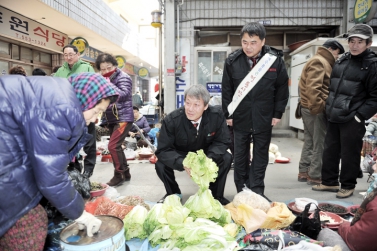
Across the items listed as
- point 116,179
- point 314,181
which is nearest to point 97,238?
point 116,179

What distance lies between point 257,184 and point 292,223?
101 centimetres

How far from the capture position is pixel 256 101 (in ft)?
12.3

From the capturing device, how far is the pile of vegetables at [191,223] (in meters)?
2.38

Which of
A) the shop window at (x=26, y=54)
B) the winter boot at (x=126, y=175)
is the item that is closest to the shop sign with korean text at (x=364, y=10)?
the winter boot at (x=126, y=175)

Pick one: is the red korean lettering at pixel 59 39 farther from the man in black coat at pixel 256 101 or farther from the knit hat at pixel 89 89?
the knit hat at pixel 89 89

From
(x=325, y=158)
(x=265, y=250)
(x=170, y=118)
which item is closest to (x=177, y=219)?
(x=265, y=250)

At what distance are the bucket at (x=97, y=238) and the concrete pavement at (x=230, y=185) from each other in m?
1.89

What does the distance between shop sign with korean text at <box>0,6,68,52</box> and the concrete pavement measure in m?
4.97

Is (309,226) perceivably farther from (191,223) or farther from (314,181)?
(314,181)

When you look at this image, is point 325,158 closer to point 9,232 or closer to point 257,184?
point 257,184

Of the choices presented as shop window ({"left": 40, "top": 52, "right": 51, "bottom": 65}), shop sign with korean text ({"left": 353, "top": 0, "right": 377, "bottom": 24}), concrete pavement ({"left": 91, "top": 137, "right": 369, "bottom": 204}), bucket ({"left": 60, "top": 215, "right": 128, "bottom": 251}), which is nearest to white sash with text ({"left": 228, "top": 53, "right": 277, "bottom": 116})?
concrete pavement ({"left": 91, "top": 137, "right": 369, "bottom": 204})

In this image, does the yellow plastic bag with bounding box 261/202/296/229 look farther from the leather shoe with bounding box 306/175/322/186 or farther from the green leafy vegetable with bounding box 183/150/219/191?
the leather shoe with bounding box 306/175/322/186

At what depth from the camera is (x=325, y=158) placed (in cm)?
426

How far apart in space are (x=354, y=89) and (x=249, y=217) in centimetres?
227
